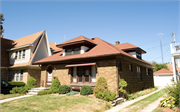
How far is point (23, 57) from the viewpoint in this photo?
19859 mm

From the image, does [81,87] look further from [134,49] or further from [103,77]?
[134,49]

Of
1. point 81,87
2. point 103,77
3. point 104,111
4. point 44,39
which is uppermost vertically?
point 44,39

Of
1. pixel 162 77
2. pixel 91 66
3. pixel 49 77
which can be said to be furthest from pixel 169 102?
pixel 162 77

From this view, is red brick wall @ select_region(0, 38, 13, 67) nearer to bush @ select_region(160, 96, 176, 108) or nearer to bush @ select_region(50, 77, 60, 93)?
bush @ select_region(50, 77, 60, 93)

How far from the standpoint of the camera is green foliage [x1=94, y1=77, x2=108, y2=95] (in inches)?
467

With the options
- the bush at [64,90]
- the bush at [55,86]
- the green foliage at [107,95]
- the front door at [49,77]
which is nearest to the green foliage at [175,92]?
the green foliage at [107,95]

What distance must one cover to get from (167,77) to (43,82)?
85.2ft

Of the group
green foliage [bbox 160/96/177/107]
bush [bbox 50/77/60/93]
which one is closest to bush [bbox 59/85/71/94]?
bush [bbox 50/77/60/93]

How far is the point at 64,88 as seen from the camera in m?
13.7

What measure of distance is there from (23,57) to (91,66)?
11750 millimetres

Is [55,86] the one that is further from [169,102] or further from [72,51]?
[169,102]

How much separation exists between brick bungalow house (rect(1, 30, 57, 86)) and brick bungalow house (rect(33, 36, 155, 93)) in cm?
243

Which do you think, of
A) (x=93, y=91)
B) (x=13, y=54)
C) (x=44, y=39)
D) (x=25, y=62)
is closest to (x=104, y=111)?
(x=93, y=91)

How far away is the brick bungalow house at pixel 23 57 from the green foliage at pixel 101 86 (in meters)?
10.8
